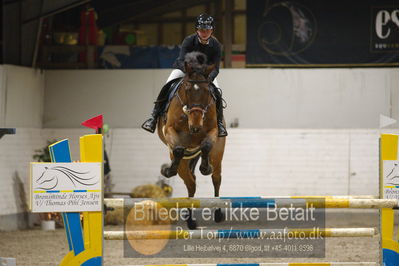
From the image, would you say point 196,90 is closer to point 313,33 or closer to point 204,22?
point 204,22

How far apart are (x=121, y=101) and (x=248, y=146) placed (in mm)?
2209

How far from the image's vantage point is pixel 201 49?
599cm

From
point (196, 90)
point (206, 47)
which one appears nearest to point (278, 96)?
point (206, 47)

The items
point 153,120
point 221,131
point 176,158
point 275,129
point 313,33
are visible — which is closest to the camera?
point 176,158

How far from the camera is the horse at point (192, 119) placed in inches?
220

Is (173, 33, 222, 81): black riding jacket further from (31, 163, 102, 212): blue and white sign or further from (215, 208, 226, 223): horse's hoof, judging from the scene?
(31, 163, 102, 212): blue and white sign

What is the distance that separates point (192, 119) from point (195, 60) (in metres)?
0.49

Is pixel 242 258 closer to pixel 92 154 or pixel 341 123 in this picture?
pixel 92 154

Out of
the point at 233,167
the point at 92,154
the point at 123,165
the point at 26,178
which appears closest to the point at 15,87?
the point at 26,178

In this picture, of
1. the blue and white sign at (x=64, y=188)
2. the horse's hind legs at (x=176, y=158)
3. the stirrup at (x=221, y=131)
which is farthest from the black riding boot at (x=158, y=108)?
the blue and white sign at (x=64, y=188)

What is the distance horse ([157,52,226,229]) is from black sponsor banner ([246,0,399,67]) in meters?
5.16

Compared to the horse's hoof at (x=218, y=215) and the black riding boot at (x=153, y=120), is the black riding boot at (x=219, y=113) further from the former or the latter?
the horse's hoof at (x=218, y=215)

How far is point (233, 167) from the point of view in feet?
37.5

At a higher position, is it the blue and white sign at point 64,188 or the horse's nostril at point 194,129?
the horse's nostril at point 194,129
